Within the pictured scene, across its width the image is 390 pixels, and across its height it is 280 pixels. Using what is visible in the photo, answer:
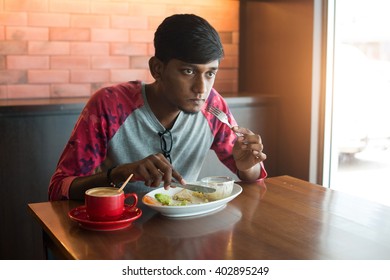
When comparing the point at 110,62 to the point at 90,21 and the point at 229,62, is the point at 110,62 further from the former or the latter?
the point at 229,62

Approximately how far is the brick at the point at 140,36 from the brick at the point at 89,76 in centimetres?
26

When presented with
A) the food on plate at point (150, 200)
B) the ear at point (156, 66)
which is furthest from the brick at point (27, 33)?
the food on plate at point (150, 200)

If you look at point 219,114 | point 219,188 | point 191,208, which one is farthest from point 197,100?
point 191,208

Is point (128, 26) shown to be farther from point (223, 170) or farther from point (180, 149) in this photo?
point (180, 149)

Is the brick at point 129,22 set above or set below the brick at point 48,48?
above

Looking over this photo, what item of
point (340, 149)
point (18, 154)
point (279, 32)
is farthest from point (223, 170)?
point (18, 154)

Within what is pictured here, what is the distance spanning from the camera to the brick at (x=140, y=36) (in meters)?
3.33

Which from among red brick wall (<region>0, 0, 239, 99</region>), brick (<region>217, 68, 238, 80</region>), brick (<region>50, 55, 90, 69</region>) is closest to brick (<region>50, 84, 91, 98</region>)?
red brick wall (<region>0, 0, 239, 99</region>)

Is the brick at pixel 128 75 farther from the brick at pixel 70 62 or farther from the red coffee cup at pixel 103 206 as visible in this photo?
the red coffee cup at pixel 103 206

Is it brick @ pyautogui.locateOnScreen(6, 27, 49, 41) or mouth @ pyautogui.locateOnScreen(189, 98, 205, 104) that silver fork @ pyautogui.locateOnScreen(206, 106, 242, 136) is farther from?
brick @ pyautogui.locateOnScreen(6, 27, 49, 41)

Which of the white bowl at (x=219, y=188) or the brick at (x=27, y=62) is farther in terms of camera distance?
the brick at (x=27, y=62)

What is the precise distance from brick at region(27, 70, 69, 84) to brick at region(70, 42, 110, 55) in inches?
5.3

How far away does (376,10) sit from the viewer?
297 cm

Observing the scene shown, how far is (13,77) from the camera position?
3.02 meters
